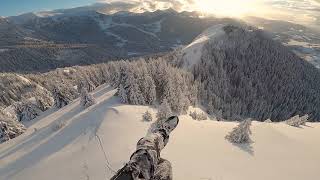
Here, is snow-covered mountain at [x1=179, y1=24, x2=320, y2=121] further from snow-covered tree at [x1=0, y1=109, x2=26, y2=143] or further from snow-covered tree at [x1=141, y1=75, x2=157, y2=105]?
snow-covered tree at [x1=0, y1=109, x2=26, y2=143]

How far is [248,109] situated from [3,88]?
104237 millimetres

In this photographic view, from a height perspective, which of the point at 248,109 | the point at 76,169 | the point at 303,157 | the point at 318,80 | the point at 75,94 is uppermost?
the point at 76,169

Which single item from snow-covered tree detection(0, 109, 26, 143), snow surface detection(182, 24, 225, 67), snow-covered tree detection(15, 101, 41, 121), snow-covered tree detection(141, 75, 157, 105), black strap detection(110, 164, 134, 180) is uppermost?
black strap detection(110, 164, 134, 180)

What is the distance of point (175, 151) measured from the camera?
731 inches

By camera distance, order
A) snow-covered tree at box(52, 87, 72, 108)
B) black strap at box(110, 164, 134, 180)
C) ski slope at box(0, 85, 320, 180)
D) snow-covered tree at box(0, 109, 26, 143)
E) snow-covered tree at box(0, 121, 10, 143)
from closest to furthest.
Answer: black strap at box(110, 164, 134, 180), ski slope at box(0, 85, 320, 180), snow-covered tree at box(0, 121, 10, 143), snow-covered tree at box(0, 109, 26, 143), snow-covered tree at box(52, 87, 72, 108)

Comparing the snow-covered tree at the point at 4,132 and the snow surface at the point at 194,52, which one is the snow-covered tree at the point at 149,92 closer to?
the snow-covered tree at the point at 4,132

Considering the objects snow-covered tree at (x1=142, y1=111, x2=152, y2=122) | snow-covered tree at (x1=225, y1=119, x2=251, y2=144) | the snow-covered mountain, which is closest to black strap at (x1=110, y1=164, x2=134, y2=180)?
snow-covered tree at (x1=225, y1=119, x2=251, y2=144)

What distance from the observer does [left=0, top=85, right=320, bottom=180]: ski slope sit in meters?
17.0

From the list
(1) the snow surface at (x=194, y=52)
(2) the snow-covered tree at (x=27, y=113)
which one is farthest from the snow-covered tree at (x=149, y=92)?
(1) the snow surface at (x=194, y=52)

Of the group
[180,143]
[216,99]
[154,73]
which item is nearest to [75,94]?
[154,73]

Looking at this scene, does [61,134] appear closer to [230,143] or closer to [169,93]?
[230,143]

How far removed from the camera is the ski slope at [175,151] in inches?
671

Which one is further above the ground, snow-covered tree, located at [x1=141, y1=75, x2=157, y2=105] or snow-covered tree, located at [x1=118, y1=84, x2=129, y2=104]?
snow-covered tree, located at [x1=118, y1=84, x2=129, y2=104]

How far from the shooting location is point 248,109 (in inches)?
2731
